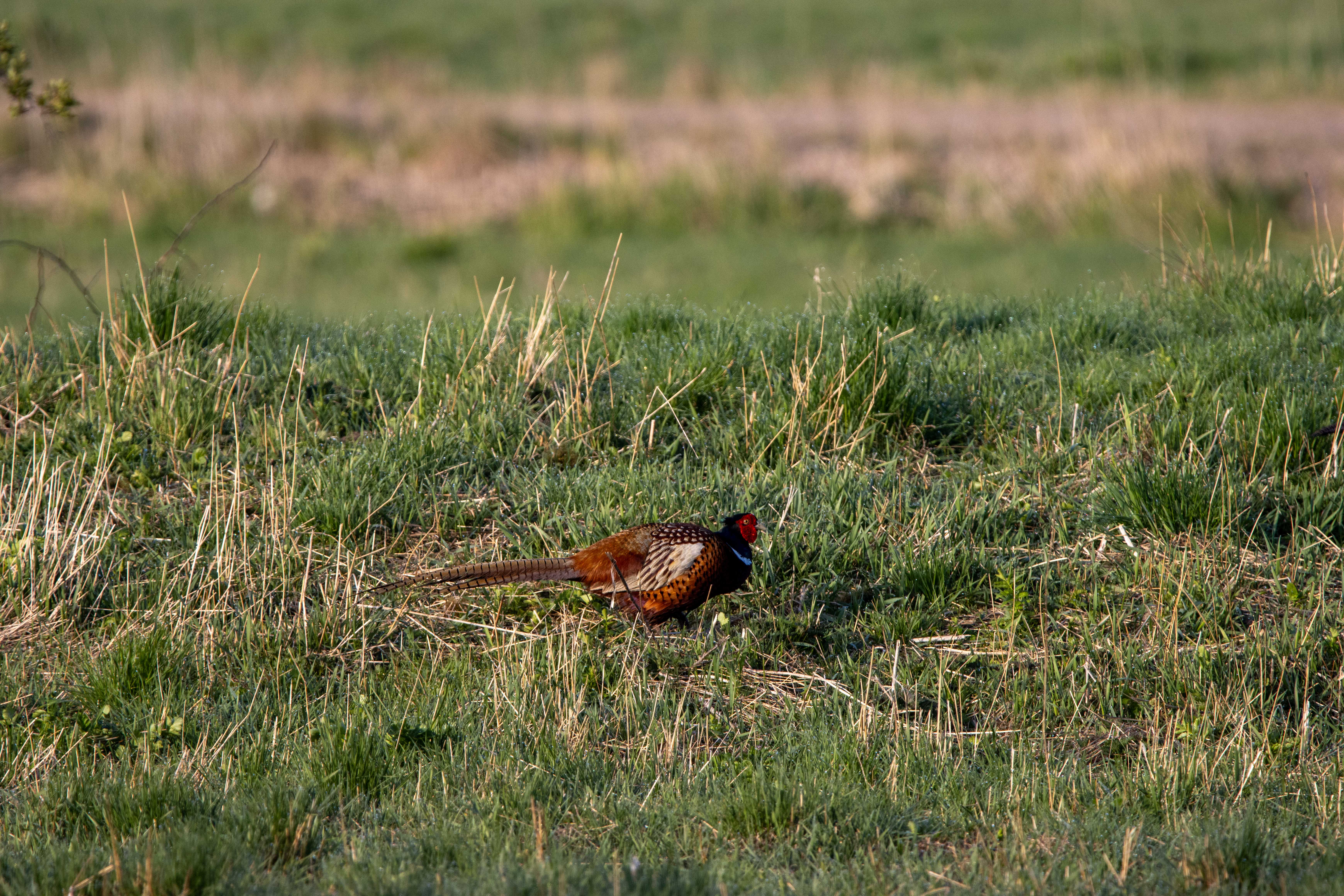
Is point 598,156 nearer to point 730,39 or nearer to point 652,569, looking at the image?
point 652,569

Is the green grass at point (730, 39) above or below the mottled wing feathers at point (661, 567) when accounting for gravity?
above

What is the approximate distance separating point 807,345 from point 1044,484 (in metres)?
1.17

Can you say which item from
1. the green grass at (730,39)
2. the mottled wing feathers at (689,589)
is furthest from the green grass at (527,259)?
the green grass at (730,39)

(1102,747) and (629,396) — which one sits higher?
(629,396)

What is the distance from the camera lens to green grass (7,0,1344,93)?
849 inches

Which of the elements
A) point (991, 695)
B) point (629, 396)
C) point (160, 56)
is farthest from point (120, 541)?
point (160, 56)

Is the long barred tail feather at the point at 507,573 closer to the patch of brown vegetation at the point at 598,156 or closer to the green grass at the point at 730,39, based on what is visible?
the patch of brown vegetation at the point at 598,156

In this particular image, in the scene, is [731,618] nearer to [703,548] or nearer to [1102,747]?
[703,548]

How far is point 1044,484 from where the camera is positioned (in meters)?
4.88

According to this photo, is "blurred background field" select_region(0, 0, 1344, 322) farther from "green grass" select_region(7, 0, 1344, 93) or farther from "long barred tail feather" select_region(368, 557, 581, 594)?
"long barred tail feather" select_region(368, 557, 581, 594)

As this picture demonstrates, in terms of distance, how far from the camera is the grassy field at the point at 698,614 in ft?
10.3

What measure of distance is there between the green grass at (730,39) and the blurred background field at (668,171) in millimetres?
213

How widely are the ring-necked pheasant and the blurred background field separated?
2792mm

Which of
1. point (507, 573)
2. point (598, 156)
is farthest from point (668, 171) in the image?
point (507, 573)
